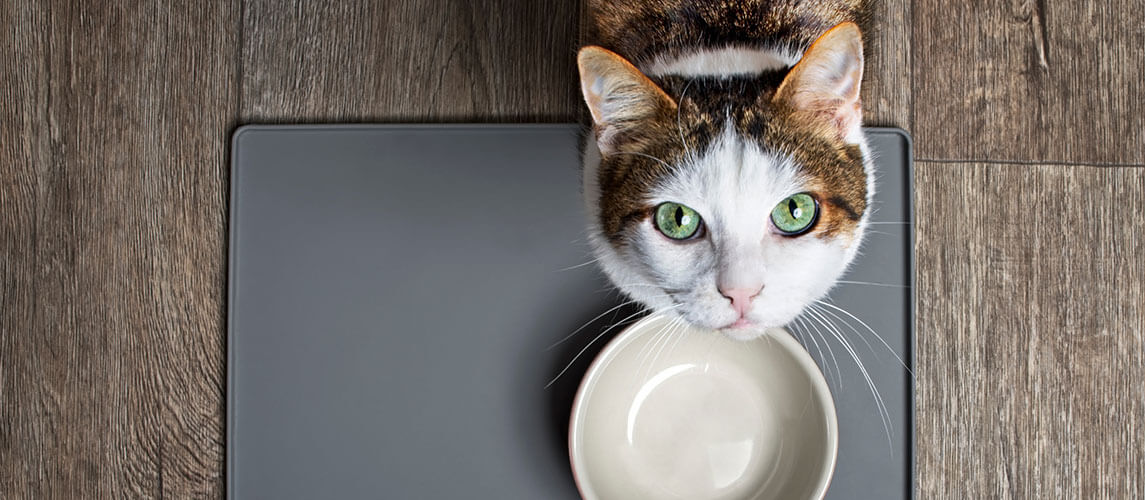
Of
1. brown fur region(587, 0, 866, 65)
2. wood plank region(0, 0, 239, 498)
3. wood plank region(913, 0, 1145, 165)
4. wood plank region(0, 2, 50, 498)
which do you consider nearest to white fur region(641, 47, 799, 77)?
brown fur region(587, 0, 866, 65)

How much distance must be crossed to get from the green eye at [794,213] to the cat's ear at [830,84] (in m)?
0.07

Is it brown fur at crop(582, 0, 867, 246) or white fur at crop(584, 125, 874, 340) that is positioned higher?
brown fur at crop(582, 0, 867, 246)

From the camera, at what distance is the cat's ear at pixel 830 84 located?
0.53m

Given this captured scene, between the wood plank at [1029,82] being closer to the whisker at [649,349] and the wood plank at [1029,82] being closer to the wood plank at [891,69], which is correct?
the wood plank at [891,69]

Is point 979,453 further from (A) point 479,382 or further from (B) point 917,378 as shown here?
(A) point 479,382

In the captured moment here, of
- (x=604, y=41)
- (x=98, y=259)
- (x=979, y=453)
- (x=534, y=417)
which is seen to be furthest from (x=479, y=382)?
(x=979, y=453)

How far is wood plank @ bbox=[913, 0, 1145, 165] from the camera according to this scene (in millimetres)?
991

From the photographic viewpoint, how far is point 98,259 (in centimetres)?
102

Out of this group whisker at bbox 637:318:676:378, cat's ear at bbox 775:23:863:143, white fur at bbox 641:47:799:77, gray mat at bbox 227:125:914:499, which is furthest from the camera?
gray mat at bbox 227:125:914:499

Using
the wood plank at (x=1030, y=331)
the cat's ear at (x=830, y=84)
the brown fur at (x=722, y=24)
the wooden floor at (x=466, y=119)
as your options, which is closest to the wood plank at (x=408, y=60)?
the wooden floor at (x=466, y=119)

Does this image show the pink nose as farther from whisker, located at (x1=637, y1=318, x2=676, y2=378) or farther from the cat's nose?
whisker, located at (x1=637, y1=318, x2=676, y2=378)

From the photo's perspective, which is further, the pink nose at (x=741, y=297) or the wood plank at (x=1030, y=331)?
the wood plank at (x=1030, y=331)

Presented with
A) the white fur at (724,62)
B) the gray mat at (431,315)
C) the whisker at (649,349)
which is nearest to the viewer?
the white fur at (724,62)

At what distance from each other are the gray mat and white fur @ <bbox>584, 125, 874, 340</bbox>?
337mm
